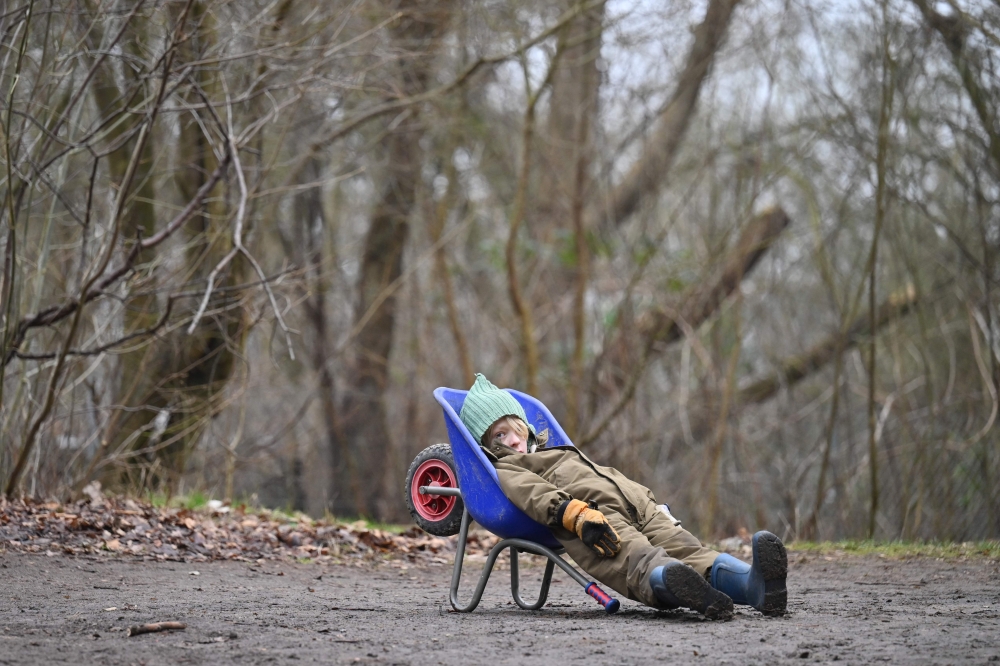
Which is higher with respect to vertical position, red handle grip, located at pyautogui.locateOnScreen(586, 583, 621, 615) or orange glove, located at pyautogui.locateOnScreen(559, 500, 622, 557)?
orange glove, located at pyautogui.locateOnScreen(559, 500, 622, 557)

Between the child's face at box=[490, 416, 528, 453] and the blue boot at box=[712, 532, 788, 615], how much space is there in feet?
3.40

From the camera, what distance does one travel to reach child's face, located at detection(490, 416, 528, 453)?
14.4 feet

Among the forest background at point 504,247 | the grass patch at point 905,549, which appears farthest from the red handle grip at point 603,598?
the forest background at point 504,247

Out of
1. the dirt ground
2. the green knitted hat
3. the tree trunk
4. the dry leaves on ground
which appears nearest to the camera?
the dirt ground

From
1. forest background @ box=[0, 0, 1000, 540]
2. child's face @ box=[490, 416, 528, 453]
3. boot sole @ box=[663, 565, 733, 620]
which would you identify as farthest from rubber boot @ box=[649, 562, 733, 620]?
forest background @ box=[0, 0, 1000, 540]

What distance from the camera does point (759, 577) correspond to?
142 inches

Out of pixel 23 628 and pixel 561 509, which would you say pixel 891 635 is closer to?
pixel 561 509

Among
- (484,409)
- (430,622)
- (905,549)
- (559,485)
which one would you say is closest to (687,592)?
(559,485)

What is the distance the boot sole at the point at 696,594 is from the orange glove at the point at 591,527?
0.99ft

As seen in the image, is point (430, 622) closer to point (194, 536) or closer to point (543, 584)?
point (543, 584)

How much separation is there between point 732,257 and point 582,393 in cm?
238

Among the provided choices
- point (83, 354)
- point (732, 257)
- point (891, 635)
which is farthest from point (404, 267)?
point (891, 635)

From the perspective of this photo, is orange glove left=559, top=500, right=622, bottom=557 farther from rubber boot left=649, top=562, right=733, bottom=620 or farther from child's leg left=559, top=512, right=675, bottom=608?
rubber boot left=649, top=562, right=733, bottom=620

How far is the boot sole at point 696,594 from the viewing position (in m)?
3.51
